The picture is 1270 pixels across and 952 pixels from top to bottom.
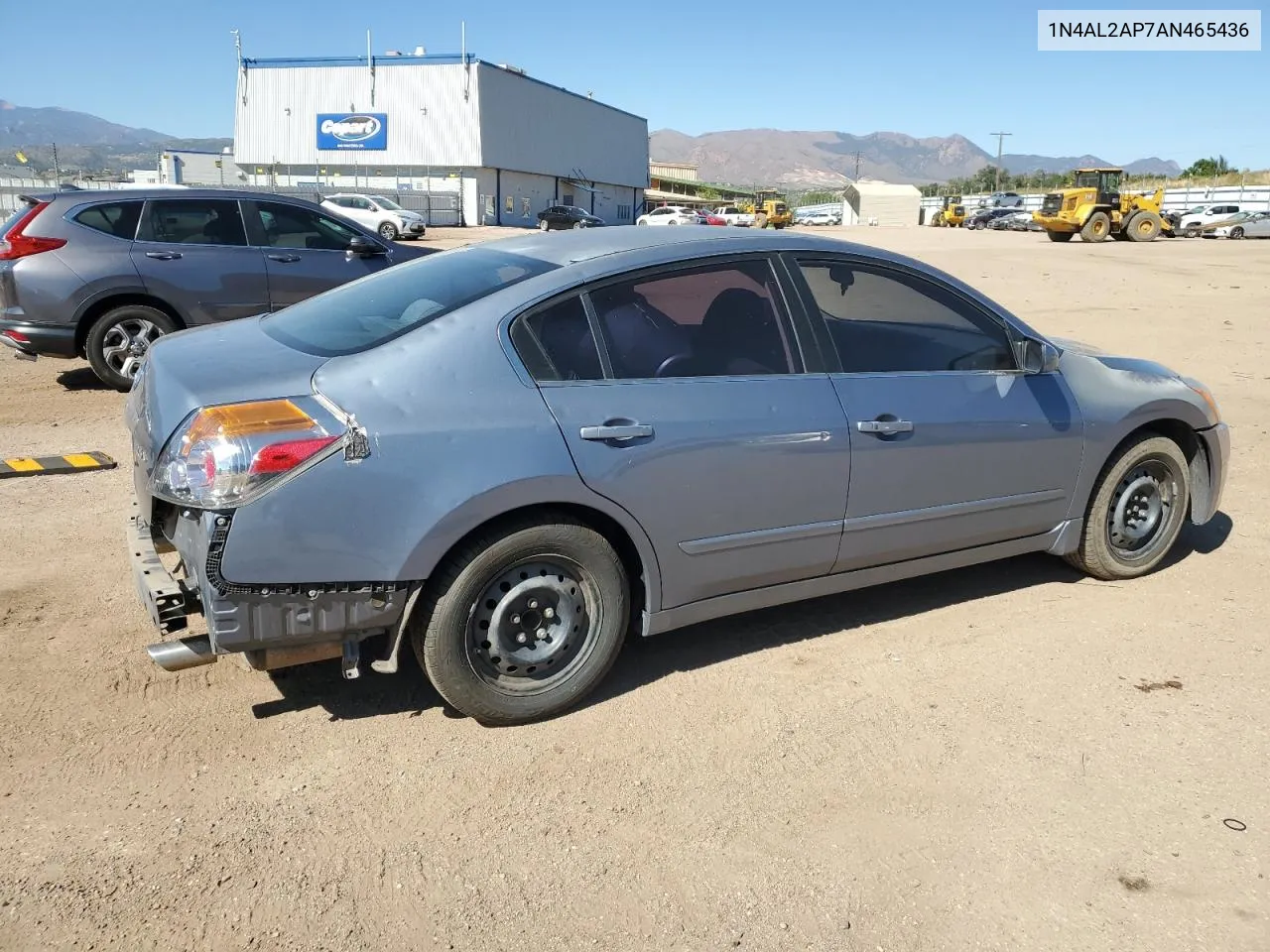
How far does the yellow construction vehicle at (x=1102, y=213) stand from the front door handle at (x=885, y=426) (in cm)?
3514

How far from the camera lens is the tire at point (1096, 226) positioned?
3481 cm

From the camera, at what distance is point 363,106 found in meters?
57.6

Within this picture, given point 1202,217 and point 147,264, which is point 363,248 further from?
point 1202,217

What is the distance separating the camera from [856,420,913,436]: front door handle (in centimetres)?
375

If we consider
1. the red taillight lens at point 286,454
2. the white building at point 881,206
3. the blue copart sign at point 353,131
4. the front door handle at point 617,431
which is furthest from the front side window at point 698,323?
the white building at point 881,206

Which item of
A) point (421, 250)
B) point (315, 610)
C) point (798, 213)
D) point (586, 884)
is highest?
point (798, 213)

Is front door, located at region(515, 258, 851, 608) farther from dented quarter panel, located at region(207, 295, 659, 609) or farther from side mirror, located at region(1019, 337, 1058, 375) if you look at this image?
side mirror, located at region(1019, 337, 1058, 375)

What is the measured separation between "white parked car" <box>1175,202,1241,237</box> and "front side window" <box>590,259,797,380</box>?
46.4 m

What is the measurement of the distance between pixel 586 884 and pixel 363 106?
201 ft

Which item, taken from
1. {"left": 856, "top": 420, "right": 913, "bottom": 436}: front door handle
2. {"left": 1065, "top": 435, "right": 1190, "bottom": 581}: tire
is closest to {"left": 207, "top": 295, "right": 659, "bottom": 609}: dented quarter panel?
{"left": 856, "top": 420, "right": 913, "bottom": 436}: front door handle

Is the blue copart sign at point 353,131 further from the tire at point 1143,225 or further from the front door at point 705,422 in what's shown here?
the front door at point 705,422

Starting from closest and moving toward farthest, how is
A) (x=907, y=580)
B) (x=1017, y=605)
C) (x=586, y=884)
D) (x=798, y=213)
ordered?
(x=586, y=884) → (x=1017, y=605) → (x=907, y=580) → (x=798, y=213)

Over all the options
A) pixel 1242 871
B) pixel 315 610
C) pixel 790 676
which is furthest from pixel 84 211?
pixel 1242 871

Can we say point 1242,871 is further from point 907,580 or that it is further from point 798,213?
point 798,213
